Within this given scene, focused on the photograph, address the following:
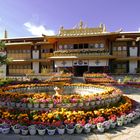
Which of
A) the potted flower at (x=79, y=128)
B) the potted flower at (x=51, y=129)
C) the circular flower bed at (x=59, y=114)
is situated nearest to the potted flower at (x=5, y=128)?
the circular flower bed at (x=59, y=114)

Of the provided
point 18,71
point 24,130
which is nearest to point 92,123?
point 24,130

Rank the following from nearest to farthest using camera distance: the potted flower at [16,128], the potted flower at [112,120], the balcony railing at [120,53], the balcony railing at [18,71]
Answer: the potted flower at [16,128] → the potted flower at [112,120] → the balcony railing at [120,53] → the balcony railing at [18,71]

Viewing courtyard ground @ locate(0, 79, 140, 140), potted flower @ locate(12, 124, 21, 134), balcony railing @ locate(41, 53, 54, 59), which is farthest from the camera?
balcony railing @ locate(41, 53, 54, 59)

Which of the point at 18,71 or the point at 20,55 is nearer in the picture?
the point at 20,55

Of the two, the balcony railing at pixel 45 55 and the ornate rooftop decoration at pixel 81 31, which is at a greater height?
the ornate rooftop decoration at pixel 81 31

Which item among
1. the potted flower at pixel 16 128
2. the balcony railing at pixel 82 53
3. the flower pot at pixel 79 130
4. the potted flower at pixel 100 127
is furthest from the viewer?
the balcony railing at pixel 82 53

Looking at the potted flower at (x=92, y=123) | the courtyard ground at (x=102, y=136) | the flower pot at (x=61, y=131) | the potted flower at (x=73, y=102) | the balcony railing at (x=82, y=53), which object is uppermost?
the balcony railing at (x=82, y=53)

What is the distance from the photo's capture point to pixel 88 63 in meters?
32.2

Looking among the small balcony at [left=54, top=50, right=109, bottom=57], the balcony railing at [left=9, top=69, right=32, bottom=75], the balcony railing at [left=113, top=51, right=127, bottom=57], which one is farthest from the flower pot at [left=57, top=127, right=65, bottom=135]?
the balcony railing at [left=9, top=69, right=32, bottom=75]

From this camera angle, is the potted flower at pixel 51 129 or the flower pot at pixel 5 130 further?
the flower pot at pixel 5 130

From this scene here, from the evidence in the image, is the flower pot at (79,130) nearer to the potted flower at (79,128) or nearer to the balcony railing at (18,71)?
the potted flower at (79,128)

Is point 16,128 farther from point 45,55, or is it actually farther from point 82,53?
point 45,55

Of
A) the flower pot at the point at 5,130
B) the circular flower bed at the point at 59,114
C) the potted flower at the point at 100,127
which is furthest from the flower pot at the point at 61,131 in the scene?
the flower pot at the point at 5,130

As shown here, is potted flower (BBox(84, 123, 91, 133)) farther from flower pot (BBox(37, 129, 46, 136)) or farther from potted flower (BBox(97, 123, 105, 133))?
flower pot (BBox(37, 129, 46, 136))
